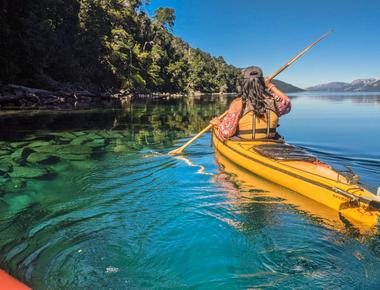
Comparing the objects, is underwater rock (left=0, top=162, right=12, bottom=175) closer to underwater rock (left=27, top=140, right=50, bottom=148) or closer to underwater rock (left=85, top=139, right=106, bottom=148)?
underwater rock (left=27, top=140, right=50, bottom=148)

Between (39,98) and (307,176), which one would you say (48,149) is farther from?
(39,98)

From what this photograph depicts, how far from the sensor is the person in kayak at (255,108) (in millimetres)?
8094

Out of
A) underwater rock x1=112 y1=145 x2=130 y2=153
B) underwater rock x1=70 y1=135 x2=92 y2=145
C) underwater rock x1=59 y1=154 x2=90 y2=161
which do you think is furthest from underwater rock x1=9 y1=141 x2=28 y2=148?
underwater rock x1=112 y1=145 x2=130 y2=153

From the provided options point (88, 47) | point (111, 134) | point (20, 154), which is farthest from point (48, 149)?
point (88, 47)

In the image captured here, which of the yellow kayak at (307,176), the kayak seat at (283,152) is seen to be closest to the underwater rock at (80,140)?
the yellow kayak at (307,176)

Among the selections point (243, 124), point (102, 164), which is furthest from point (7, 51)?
point (243, 124)

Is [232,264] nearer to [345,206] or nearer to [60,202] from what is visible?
[345,206]

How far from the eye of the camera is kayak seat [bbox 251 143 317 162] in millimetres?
6704

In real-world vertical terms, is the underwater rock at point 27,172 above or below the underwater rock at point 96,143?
below

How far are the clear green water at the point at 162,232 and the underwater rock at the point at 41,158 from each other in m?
0.10

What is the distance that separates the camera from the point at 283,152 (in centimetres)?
706

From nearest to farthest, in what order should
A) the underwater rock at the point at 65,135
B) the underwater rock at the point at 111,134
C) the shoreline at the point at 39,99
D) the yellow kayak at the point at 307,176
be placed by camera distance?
the yellow kayak at the point at 307,176 < the underwater rock at the point at 65,135 < the underwater rock at the point at 111,134 < the shoreline at the point at 39,99

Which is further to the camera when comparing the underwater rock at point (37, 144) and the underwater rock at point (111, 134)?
the underwater rock at point (111, 134)

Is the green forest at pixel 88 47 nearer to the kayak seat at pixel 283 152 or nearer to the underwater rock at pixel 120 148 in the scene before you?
the underwater rock at pixel 120 148
